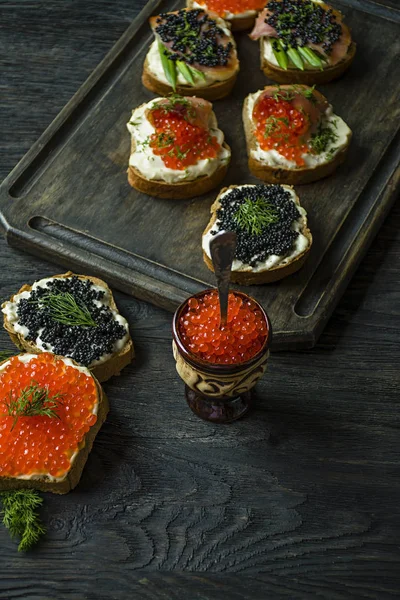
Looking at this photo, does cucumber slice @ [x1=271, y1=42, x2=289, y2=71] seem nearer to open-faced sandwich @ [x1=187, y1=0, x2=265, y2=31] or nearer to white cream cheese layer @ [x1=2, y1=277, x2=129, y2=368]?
open-faced sandwich @ [x1=187, y1=0, x2=265, y2=31]

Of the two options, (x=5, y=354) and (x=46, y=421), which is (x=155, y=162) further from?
(x=46, y=421)

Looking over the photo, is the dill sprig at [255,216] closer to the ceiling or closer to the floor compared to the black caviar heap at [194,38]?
closer to the floor

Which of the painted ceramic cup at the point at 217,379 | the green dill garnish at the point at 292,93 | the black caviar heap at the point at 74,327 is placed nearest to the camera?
the painted ceramic cup at the point at 217,379

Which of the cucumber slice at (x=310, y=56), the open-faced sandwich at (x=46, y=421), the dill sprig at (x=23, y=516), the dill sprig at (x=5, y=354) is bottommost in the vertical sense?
the dill sprig at (x=23, y=516)

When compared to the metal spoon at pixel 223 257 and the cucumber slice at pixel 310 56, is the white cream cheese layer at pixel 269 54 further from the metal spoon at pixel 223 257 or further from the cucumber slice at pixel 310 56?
the metal spoon at pixel 223 257

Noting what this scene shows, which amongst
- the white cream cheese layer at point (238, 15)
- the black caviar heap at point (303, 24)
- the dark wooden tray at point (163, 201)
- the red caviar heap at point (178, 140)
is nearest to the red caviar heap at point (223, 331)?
the dark wooden tray at point (163, 201)

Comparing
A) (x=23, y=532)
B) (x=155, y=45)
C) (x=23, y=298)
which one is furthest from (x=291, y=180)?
(x=23, y=532)

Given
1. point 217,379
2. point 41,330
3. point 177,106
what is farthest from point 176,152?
point 217,379
